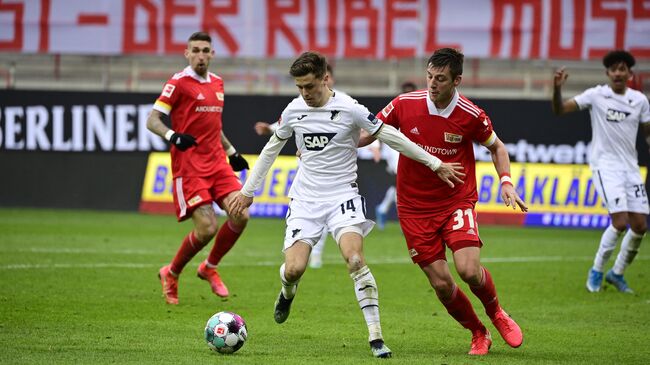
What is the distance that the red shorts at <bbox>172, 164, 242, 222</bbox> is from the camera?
36.5ft

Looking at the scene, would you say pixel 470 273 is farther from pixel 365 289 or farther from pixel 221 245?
pixel 221 245

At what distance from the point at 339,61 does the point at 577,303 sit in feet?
43.0

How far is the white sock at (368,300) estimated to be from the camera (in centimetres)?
801

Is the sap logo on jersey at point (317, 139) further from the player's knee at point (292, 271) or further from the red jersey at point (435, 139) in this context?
the player's knee at point (292, 271)

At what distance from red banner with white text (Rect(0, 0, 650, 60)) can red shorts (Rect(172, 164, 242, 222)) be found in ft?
40.7

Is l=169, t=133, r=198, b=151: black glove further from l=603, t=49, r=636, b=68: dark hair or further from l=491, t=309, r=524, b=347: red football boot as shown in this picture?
l=603, t=49, r=636, b=68: dark hair

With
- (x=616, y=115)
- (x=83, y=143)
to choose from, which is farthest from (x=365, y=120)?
(x=83, y=143)

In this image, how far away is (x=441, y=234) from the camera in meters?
8.47

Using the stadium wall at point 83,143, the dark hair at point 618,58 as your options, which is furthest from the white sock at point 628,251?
the stadium wall at point 83,143

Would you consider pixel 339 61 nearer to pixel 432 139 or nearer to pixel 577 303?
pixel 577 303

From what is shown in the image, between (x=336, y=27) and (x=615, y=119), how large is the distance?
1186 centimetres

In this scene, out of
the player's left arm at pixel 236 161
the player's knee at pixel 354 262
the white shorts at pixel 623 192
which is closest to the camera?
the player's knee at pixel 354 262

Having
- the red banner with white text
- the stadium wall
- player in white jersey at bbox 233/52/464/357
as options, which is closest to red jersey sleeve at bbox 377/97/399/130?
player in white jersey at bbox 233/52/464/357

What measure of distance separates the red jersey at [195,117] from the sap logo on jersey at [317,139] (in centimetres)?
297
